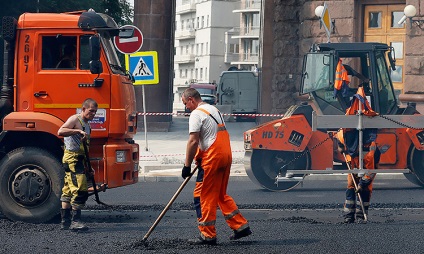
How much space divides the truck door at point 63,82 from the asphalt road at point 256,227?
1.48 meters

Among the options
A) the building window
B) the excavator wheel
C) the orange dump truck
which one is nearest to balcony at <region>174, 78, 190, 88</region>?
the building window

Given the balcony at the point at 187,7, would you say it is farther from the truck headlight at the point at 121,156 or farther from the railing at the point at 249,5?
the truck headlight at the point at 121,156

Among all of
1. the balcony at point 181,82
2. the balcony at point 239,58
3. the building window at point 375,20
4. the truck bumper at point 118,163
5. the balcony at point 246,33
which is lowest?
the balcony at point 181,82

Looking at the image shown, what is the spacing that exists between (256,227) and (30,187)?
2.84 m

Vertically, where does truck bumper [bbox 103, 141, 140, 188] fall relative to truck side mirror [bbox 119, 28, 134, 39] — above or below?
below

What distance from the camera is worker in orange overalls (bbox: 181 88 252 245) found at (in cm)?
1109

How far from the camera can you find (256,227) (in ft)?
41.3

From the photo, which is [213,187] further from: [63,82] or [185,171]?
[63,82]

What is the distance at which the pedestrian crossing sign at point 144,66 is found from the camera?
22844 millimetres

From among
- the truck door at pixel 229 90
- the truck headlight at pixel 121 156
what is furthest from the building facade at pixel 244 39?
the truck headlight at pixel 121 156

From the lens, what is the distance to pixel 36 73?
13.2 meters

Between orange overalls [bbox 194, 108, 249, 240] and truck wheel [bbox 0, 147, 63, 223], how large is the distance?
2512 mm

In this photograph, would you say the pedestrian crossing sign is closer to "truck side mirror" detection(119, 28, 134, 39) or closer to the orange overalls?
"truck side mirror" detection(119, 28, 134, 39)

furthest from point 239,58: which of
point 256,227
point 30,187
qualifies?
point 256,227
